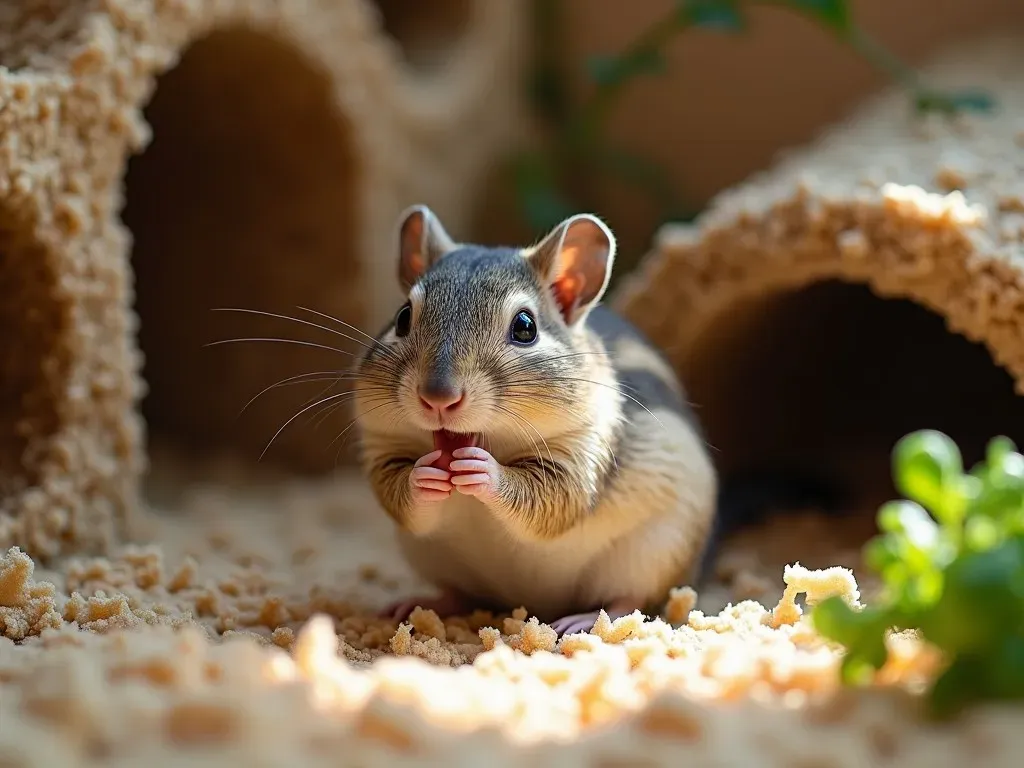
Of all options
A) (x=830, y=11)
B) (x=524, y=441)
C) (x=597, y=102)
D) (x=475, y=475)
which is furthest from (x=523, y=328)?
(x=597, y=102)

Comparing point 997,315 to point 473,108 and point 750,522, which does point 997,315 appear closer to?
point 750,522

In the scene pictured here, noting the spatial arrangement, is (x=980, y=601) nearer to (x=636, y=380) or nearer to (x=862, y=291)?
(x=636, y=380)

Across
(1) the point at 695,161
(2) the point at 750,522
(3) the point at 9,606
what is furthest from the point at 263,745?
(1) the point at 695,161

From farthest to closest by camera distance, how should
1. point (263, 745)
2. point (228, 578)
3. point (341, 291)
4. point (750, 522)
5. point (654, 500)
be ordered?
point (341, 291) < point (750, 522) < point (228, 578) < point (654, 500) < point (263, 745)

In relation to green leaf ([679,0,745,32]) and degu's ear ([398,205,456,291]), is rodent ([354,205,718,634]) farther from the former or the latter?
green leaf ([679,0,745,32])

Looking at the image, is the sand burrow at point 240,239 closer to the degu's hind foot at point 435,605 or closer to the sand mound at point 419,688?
the degu's hind foot at point 435,605

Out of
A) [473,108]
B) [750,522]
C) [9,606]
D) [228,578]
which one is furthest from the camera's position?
[473,108]

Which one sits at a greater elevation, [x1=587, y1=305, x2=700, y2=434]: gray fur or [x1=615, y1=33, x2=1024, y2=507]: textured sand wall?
[x1=615, y1=33, x2=1024, y2=507]: textured sand wall

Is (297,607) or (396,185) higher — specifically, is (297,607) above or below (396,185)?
below

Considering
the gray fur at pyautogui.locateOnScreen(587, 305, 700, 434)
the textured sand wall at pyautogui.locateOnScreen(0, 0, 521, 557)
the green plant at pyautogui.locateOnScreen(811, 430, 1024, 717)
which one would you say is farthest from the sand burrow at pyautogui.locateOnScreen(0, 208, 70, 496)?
the green plant at pyautogui.locateOnScreen(811, 430, 1024, 717)
